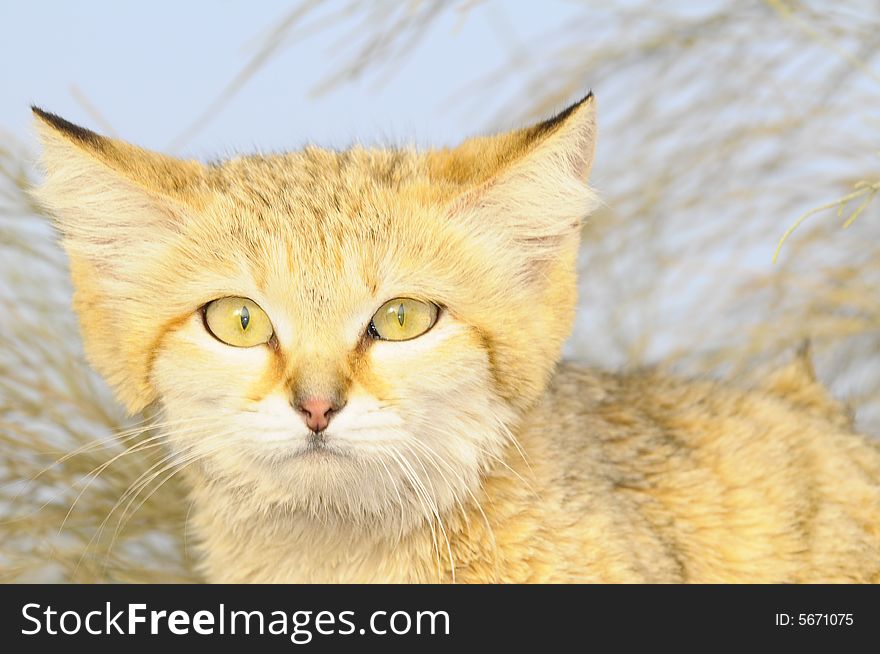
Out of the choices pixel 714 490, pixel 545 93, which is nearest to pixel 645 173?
pixel 545 93

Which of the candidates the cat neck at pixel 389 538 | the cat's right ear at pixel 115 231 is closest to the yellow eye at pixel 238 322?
the cat's right ear at pixel 115 231

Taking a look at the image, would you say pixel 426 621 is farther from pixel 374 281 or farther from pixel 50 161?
pixel 50 161

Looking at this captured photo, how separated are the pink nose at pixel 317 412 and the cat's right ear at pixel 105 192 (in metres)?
0.52

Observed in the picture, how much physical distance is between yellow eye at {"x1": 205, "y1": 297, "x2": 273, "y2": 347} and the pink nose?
8.0 inches

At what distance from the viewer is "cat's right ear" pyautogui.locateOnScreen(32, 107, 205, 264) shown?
6.78ft

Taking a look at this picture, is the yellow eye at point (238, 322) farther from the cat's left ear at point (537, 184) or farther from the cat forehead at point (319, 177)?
the cat's left ear at point (537, 184)

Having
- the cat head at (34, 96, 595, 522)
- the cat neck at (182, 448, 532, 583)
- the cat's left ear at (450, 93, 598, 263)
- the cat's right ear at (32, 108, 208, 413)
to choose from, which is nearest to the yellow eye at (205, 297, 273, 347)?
the cat head at (34, 96, 595, 522)

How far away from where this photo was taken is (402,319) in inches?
78.3

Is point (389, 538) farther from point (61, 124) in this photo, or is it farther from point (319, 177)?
point (61, 124)

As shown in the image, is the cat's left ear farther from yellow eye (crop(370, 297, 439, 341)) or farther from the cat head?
yellow eye (crop(370, 297, 439, 341))

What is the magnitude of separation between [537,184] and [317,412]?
0.61 m

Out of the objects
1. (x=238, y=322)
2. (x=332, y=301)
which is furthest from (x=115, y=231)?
(x=332, y=301)

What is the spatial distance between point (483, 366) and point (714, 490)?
2.29ft

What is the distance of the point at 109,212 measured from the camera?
2135 mm
